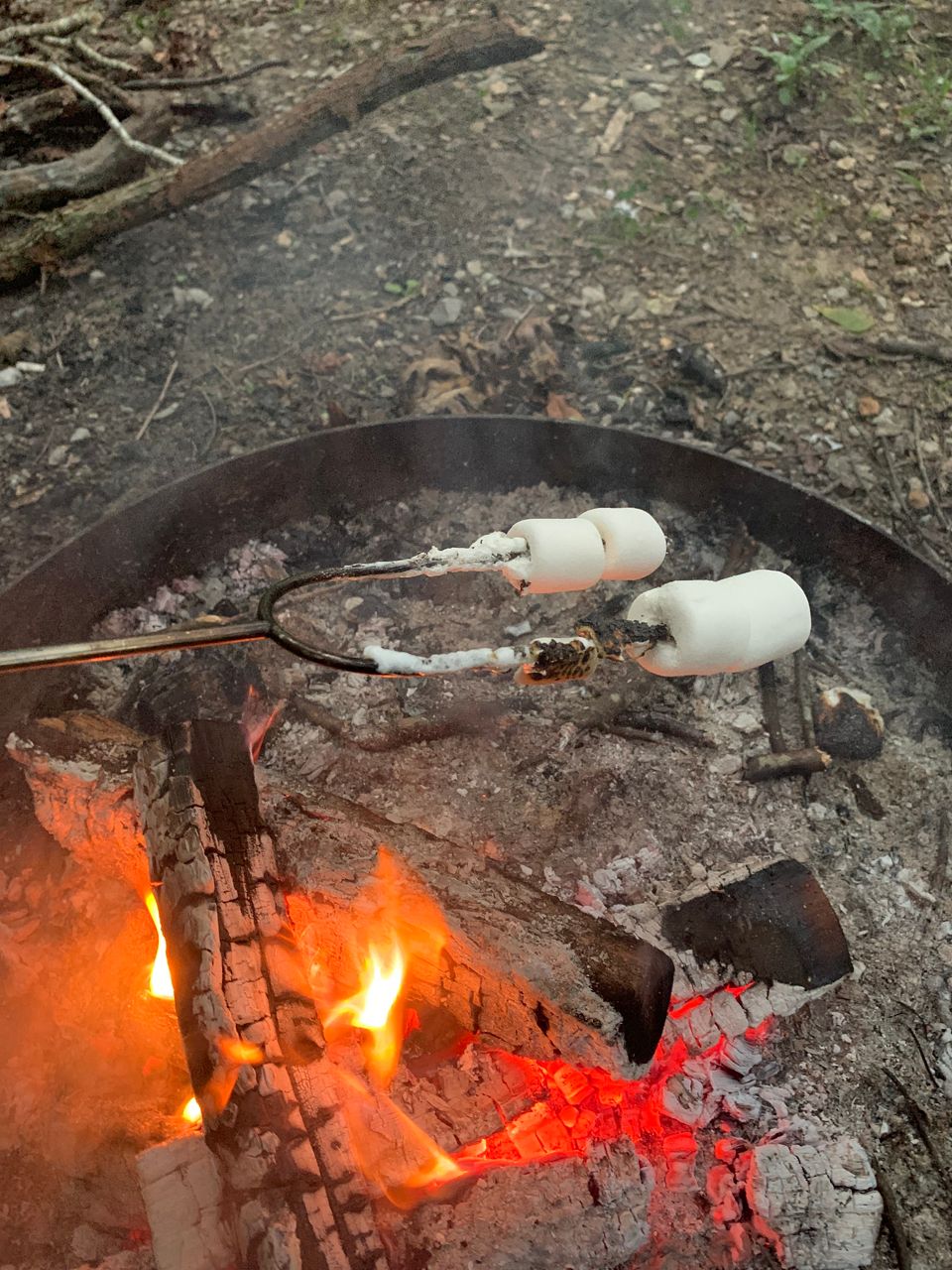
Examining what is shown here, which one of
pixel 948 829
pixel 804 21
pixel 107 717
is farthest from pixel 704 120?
pixel 107 717

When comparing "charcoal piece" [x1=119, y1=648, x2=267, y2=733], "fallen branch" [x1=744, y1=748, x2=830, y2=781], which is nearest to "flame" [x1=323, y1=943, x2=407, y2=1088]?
"charcoal piece" [x1=119, y1=648, x2=267, y2=733]

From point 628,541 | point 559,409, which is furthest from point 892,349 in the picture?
point 628,541

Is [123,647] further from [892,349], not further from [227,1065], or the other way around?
[892,349]

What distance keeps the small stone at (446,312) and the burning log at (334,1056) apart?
327cm

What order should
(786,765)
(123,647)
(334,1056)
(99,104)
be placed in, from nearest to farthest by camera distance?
(123,647), (334,1056), (786,765), (99,104)

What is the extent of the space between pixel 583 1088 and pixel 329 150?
5.90 m

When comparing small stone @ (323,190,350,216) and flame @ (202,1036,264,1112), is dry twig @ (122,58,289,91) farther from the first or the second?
flame @ (202,1036,264,1112)

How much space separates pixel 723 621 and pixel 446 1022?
1.45 metres

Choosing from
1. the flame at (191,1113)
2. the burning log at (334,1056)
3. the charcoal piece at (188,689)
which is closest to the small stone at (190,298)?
the charcoal piece at (188,689)

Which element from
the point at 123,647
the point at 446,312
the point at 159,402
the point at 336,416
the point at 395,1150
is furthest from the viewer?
the point at 446,312

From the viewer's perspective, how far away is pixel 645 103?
606 cm

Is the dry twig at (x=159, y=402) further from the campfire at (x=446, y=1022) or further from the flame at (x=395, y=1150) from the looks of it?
the flame at (x=395, y=1150)

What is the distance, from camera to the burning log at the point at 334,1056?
77.7 inches

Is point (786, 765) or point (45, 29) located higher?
point (45, 29)
